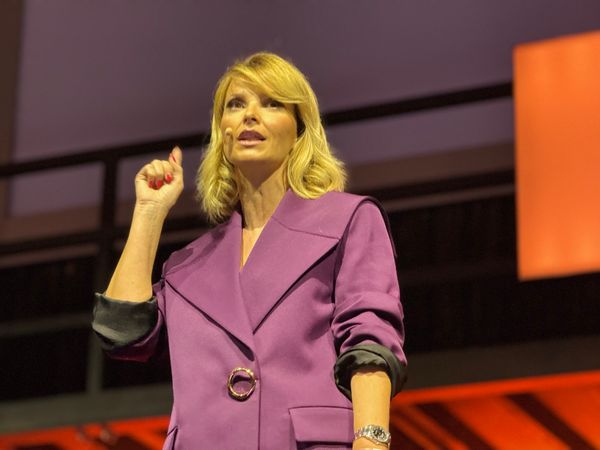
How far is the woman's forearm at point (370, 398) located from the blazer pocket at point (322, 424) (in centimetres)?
4

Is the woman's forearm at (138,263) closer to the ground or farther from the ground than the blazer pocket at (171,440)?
farther from the ground

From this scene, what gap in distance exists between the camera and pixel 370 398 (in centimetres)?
192

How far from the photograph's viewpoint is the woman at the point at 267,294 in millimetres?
1968

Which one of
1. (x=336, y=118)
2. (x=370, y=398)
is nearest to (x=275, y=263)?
(x=370, y=398)

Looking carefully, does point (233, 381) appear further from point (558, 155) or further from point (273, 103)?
point (558, 155)

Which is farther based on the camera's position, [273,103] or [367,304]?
[273,103]

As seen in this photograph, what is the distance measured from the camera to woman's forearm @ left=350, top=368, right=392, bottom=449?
191 cm

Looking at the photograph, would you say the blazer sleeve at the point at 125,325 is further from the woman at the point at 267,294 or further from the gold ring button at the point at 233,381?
the gold ring button at the point at 233,381

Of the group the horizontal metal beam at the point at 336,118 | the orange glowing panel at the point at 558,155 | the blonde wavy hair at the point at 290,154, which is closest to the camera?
the blonde wavy hair at the point at 290,154

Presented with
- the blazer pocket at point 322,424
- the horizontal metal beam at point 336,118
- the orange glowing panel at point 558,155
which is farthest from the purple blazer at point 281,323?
the horizontal metal beam at point 336,118

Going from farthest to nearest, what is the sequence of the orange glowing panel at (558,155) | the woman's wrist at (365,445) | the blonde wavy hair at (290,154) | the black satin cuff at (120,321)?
the orange glowing panel at (558,155)
the blonde wavy hair at (290,154)
the black satin cuff at (120,321)
the woman's wrist at (365,445)

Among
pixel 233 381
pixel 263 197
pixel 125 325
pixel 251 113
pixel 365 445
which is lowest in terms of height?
pixel 365 445

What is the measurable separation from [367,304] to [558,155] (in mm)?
2876

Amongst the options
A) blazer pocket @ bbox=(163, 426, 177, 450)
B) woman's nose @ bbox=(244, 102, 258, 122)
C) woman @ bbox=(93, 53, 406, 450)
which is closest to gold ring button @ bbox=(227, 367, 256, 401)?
woman @ bbox=(93, 53, 406, 450)
